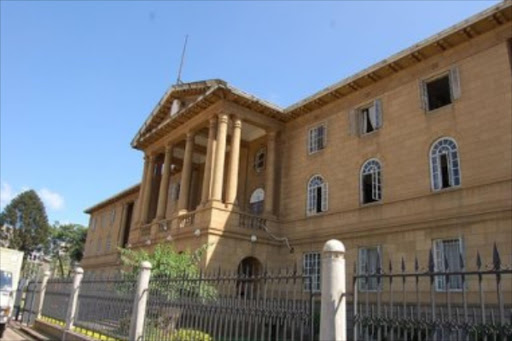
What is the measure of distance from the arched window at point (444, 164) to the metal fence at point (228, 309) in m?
9.57

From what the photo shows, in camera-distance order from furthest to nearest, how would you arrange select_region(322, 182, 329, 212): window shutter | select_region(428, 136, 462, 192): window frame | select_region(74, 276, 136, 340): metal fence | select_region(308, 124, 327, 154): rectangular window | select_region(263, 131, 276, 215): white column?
select_region(263, 131, 276, 215): white column
select_region(308, 124, 327, 154): rectangular window
select_region(322, 182, 329, 212): window shutter
select_region(428, 136, 462, 192): window frame
select_region(74, 276, 136, 340): metal fence

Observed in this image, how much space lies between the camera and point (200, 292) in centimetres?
803

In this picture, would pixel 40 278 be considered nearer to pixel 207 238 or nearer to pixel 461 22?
pixel 207 238

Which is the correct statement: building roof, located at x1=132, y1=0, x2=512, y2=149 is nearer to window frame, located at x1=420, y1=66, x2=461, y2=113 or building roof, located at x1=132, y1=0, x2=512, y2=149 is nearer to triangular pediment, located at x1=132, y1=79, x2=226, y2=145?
triangular pediment, located at x1=132, y1=79, x2=226, y2=145

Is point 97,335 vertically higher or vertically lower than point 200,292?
lower

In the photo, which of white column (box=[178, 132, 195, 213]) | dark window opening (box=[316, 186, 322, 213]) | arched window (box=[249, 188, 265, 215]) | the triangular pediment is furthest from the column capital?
Result: dark window opening (box=[316, 186, 322, 213])

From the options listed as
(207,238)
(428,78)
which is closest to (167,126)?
(207,238)

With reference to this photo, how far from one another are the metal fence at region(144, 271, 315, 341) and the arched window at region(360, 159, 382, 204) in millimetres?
10084

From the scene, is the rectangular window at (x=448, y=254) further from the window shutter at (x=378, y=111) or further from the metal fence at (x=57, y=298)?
the metal fence at (x=57, y=298)

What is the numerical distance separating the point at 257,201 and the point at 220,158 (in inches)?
163

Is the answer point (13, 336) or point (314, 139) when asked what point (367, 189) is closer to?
point (314, 139)

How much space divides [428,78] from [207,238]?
1094 centimetres

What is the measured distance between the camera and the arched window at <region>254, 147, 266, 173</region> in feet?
80.2

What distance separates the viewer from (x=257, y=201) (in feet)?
78.6
